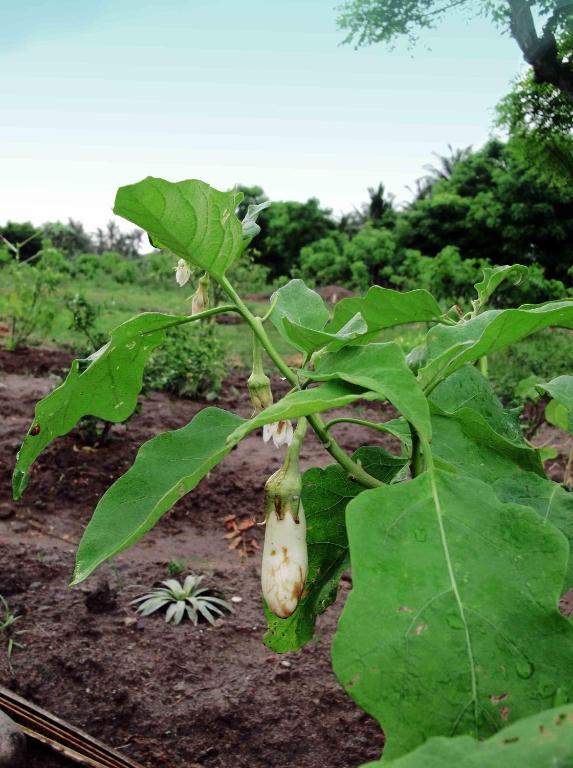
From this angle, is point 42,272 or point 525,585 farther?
point 42,272

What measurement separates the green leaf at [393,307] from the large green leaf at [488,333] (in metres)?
0.06

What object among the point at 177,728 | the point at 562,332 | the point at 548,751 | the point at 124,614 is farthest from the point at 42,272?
the point at 548,751

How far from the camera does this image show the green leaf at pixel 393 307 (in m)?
0.82

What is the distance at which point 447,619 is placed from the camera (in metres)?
0.56

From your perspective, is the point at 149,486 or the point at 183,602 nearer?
the point at 149,486

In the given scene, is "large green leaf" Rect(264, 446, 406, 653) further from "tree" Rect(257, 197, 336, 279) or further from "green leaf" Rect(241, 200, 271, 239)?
"tree" Rect(257, 197, 336, 279)

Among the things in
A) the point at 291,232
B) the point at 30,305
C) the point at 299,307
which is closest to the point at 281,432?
the point at 299,307

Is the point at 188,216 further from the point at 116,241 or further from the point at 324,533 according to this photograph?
the point at 116,241

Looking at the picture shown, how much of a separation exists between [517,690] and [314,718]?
154 centimetres

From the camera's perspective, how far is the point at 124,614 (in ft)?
8.13

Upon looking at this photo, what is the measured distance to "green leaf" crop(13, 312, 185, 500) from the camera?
2.66 feet

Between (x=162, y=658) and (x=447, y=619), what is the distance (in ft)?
6.05

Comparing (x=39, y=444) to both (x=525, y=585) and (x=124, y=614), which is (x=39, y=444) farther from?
(x=124, y=614)

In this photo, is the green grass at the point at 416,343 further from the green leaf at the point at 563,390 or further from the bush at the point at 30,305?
the green leaf at the point at 563,390
